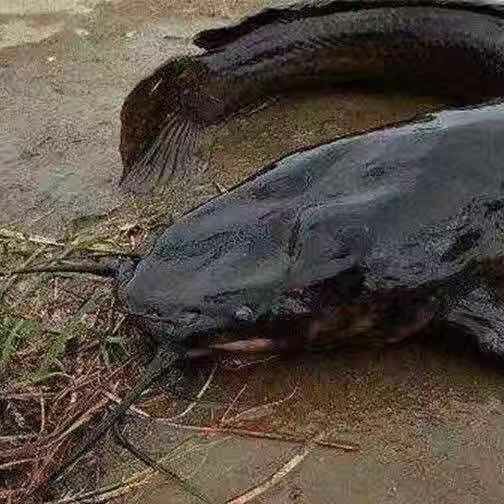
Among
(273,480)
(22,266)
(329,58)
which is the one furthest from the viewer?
(329,58)

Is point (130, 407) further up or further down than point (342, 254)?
further down

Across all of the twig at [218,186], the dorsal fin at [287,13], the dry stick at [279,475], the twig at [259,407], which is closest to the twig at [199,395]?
the twig at [259,407]

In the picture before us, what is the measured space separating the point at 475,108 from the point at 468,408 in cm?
95

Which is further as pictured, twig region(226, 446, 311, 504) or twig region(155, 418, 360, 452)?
twig region(155, 418, 360, 452)

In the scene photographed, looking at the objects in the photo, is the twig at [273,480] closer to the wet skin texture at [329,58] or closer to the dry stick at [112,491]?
the dry stick at [112,491]

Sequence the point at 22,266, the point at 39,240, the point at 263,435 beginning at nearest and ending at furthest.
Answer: the point at 263,435
the point at 22,266
the point at 39,240

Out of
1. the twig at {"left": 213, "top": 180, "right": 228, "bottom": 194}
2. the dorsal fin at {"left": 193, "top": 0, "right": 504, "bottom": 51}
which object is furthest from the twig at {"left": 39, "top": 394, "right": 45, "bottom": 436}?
the dorsal fin at {"left": 193, "top": 0, "right": 504, "bottom": 51}

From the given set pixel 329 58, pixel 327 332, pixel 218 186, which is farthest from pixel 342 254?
pixel 329 58

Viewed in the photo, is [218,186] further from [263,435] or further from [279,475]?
[279,475]

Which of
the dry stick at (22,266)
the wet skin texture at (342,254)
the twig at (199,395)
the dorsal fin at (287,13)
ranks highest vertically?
the dorsal fin at (287,13)

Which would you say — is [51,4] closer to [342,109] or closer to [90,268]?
[342,109]

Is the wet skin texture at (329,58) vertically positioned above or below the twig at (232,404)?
above

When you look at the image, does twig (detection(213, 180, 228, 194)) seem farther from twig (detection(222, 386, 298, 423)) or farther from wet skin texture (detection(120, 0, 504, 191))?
twig (detection(222, 386, 298, 423))

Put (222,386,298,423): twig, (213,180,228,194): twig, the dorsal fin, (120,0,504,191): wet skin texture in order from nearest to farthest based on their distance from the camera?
1. (222,386,298,423): twig
2. (213,180,228,194): twig
3. (120,0,504,191): wet skin texture
4. the dorsal fin
